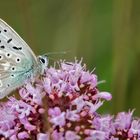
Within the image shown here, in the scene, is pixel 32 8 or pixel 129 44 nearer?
pixel 129 44

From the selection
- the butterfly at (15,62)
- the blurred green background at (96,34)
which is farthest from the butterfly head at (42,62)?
the blurred green background at (96,34)

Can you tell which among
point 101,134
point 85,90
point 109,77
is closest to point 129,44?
point 109,77

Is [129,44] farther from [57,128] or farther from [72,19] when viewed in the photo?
[57,128]

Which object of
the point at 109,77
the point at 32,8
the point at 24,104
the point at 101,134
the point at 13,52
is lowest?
the point at 101,134

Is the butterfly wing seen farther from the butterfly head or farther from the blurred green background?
the blurred green background

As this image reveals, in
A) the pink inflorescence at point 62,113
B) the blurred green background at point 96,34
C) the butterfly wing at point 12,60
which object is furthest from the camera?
the blurred green background at point 96,34

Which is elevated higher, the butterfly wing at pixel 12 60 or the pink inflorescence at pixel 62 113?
the butterfly wing at pixel 12 60

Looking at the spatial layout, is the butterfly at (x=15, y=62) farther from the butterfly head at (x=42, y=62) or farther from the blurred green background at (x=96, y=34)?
the blurred green background at (x=96, y=34)
